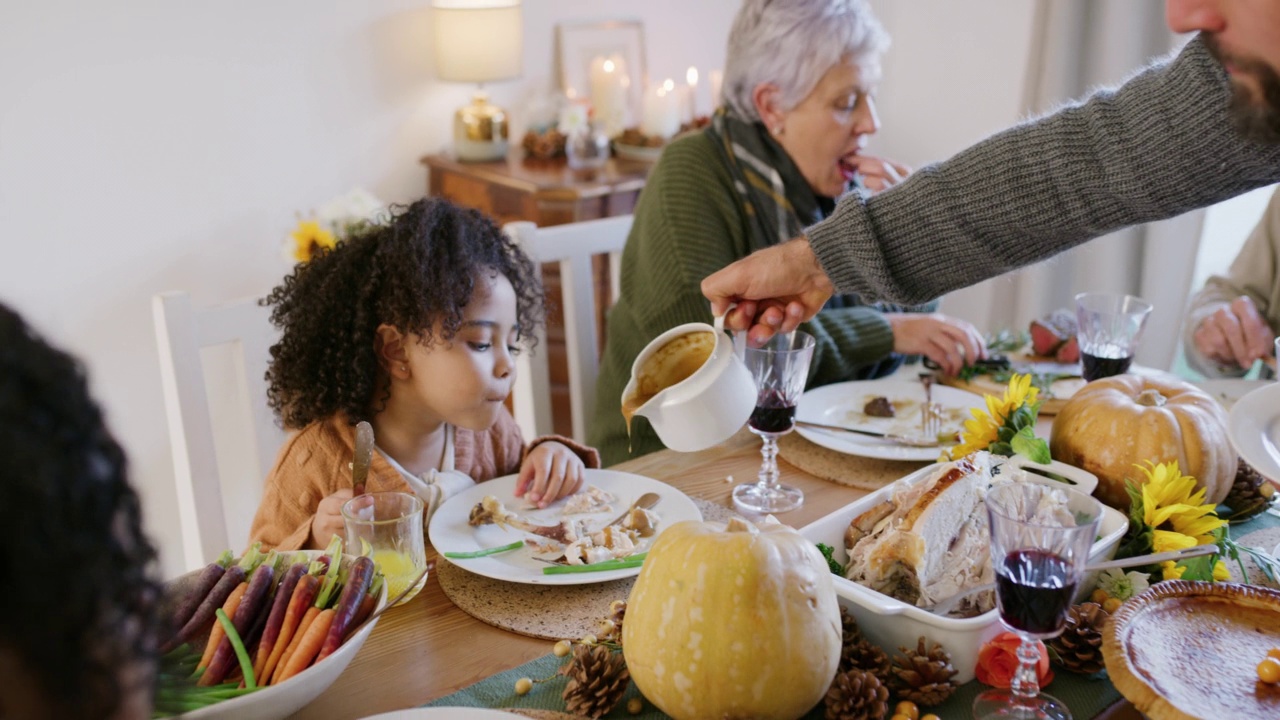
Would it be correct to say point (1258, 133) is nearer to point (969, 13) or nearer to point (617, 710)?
point (617, 710)

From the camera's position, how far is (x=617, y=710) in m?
0.99

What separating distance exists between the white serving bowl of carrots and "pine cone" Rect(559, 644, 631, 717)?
20cm

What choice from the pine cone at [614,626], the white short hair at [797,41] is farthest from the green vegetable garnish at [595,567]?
the white short hair at [797,41]

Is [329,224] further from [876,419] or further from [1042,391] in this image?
[1042,391]

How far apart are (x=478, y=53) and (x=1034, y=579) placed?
8.71 feet

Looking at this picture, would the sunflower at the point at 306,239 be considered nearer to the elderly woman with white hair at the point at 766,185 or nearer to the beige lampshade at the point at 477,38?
the beige lampshade at the point at 477,38

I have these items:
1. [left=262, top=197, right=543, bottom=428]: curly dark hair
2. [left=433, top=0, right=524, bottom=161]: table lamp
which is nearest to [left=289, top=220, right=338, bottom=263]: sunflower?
[left=433, top=0, right=524, bottom=161]: table lamp

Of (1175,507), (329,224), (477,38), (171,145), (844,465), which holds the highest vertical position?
(477,38)

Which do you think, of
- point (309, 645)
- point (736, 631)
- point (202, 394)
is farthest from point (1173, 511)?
point (202, 394)

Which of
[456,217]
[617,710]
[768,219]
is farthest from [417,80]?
[617,710]

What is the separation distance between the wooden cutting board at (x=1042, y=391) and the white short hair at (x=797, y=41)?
27.7 inches

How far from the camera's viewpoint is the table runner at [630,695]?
979 millimetres

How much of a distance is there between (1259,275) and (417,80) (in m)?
2.41

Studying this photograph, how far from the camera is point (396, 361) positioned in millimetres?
1587
